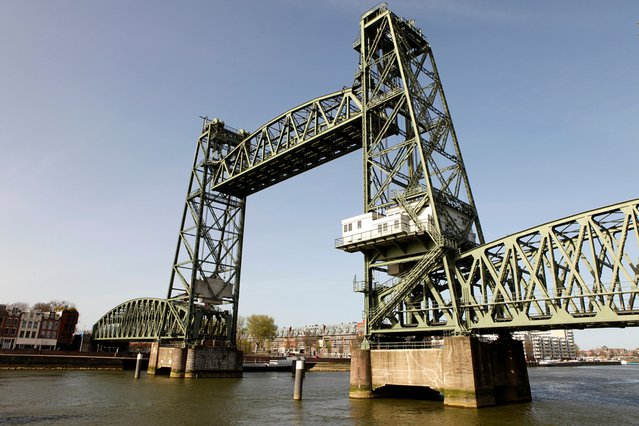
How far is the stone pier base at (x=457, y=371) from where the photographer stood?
81.4ft

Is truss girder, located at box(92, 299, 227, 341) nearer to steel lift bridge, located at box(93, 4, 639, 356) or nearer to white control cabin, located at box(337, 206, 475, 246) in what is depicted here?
steel lift bridge, located at box(93, 4, 639, 356)

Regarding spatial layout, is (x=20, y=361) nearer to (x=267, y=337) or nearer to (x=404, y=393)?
(x=404, y=393)

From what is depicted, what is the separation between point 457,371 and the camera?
25047mm

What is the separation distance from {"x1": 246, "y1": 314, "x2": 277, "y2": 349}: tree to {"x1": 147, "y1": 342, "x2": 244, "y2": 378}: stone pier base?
6672 centimetres

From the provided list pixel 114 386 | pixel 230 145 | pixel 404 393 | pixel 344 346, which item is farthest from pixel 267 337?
pixel 404 393

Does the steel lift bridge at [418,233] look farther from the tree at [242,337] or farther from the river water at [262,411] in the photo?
the tree at [242,337]

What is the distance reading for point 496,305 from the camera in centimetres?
2608

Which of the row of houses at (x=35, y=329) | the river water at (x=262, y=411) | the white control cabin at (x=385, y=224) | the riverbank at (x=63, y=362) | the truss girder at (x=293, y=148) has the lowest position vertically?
the river water at (x=262, y=411)

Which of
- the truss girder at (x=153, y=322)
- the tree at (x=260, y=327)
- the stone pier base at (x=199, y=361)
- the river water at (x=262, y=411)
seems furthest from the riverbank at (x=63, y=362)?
the tree at (x=260, y=327)

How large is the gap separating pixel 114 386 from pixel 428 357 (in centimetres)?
3001

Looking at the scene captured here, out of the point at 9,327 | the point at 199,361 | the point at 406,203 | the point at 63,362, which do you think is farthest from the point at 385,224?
the point at 9,327

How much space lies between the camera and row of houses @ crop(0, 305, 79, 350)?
86.4 meters

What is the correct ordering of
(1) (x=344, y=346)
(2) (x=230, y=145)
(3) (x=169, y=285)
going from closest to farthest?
(3) (x=169, y=285), (2) (x=230, y=145), (1) (x=344, y=346)

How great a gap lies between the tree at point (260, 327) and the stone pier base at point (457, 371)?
313ft
